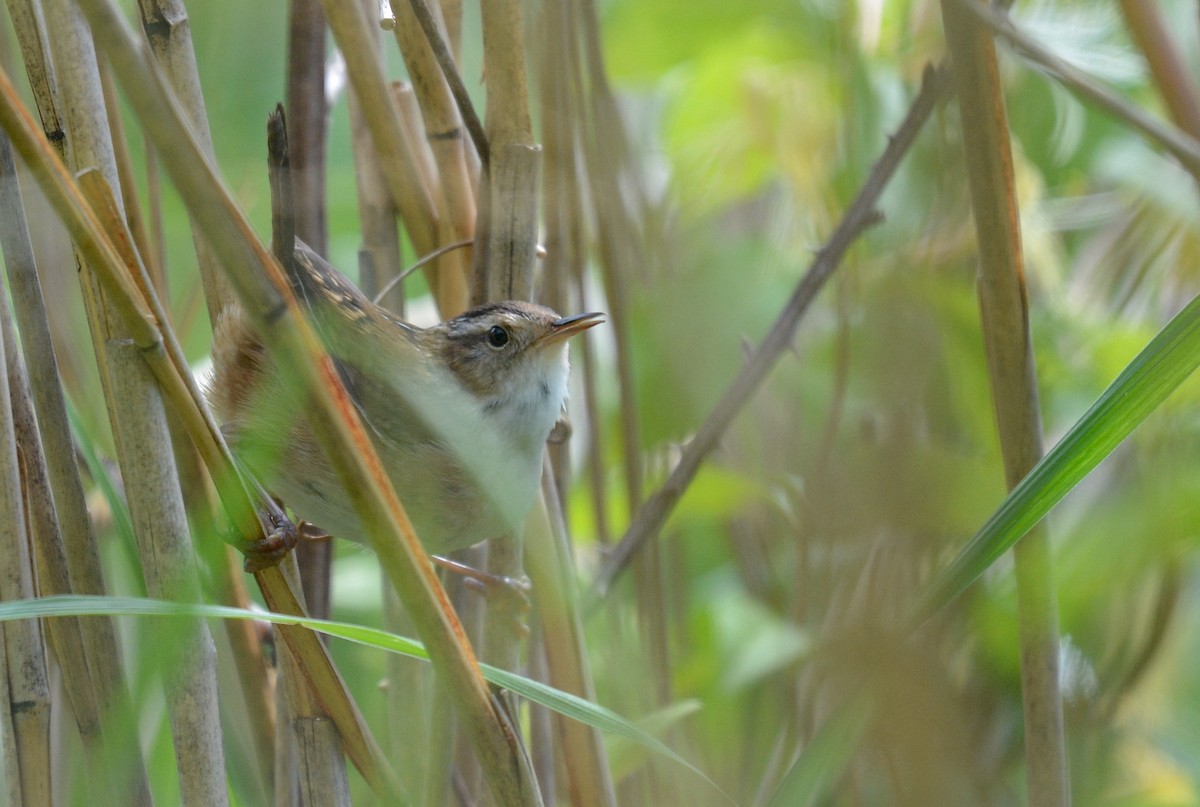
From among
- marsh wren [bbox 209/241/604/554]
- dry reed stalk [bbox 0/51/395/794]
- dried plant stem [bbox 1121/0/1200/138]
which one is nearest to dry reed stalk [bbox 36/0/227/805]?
dry reed stalk [bbox 0/51/395/794]

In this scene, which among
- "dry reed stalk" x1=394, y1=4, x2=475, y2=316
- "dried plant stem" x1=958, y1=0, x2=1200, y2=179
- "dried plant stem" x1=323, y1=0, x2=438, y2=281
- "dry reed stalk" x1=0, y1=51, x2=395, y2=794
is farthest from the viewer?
"dry reed stalk" x1=394, y1=4, x2=475, y2=316

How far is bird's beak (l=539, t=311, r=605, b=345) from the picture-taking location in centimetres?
171

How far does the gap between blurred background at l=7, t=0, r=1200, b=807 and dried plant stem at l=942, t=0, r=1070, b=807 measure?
51mm

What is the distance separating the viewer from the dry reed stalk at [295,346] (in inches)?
26.7

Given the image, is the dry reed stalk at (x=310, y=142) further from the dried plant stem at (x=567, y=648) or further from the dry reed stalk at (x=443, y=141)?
the dried plant stem at (x=567, y=648)

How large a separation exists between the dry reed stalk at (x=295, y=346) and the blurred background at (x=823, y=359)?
0.37 meters

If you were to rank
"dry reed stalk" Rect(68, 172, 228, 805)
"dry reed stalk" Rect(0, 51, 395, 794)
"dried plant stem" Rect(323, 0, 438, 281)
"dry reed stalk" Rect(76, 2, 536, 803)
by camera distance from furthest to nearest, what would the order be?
"dried plant stem" Rect(323, 0, 438, 281) < "dry reed stalk" Rect(68, 172, 228, 805) < "dry reed stalk" Rect(0, 51, 395, 794) < "dry reed stalk" Rect(76, 2, 536, 803)

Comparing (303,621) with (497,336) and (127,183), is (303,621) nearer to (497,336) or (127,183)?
(127,183)

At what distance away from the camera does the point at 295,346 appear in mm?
707

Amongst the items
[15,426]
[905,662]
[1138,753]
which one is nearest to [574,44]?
[15,426]

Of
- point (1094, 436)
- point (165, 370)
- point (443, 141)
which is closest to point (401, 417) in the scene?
point (443, 141)

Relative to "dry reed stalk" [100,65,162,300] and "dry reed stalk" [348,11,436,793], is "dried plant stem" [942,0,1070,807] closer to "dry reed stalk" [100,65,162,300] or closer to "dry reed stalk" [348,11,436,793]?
"dry reed stalk" [348,11,436,793]

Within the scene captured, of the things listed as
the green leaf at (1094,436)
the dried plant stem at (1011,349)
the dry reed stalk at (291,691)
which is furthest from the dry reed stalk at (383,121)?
the green leaf at (1094,436)

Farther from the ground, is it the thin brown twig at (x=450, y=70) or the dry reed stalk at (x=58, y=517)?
the thin brown twig at (x=450, y=70)
